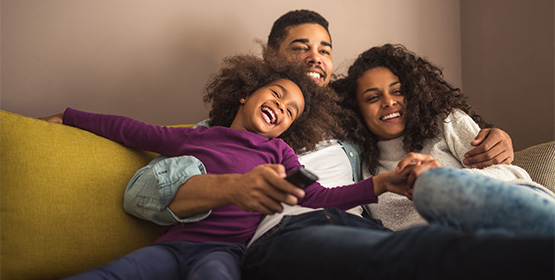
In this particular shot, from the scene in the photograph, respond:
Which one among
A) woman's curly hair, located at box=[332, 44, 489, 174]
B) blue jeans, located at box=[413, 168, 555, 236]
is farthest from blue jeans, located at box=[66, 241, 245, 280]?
woman's curly hair, located at box=[332, 44, 489, 174]

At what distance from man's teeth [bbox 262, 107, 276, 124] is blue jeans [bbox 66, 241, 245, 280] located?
0.40 meters

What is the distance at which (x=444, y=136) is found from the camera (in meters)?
1.50

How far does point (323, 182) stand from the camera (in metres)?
1.32

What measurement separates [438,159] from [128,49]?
1.32 metres

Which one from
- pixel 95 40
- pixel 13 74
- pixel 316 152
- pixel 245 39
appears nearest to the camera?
pixel 316 152

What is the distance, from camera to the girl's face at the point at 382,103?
4.99ft

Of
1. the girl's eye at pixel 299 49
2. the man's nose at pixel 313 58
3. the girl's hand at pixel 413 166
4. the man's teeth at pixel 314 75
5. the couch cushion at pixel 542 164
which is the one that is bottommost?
the couch cushion at pixel 542 164

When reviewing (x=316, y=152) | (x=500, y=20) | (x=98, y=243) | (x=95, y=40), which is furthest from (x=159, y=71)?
(x=500, y=20)

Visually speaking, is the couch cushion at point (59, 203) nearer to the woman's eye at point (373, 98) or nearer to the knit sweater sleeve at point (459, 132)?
the woman's eye at point (373, 98)

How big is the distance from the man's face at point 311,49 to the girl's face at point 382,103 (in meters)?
0.18

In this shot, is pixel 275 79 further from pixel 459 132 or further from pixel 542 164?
pixel 542 164

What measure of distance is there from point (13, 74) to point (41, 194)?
80 centimetres

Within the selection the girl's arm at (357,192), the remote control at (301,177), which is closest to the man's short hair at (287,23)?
the girl's arm at (357,192)

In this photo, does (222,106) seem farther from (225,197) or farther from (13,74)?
(13,74)
